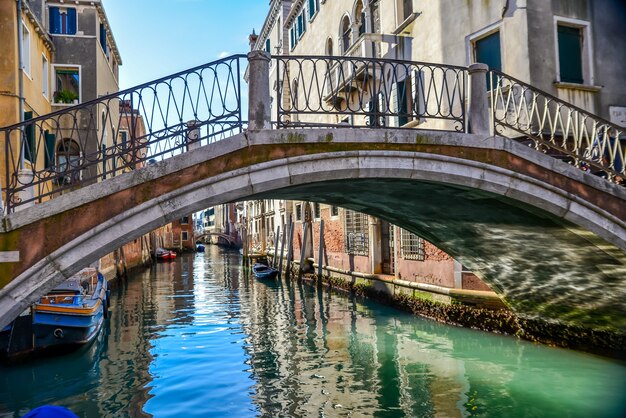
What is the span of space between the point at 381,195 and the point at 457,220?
116cm

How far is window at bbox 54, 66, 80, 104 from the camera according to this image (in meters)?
14.6

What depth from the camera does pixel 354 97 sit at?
13.9 meters

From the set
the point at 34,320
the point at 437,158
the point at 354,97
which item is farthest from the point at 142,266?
the point at 437,158

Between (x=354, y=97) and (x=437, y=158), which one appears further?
(x=354, y=97)

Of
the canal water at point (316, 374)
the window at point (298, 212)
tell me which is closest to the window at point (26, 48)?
the canal water at point (316, 374)

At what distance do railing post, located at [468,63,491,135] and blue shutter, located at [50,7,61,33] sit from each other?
13616 millimetres

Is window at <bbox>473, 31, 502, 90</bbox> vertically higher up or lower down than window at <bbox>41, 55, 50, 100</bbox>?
lower down

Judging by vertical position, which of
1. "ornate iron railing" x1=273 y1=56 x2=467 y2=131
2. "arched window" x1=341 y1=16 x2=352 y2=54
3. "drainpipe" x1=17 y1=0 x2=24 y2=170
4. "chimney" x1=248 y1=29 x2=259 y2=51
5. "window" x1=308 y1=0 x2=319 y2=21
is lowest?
"ornate iron railing" x1=273 y1=56 x2=467 y2=131

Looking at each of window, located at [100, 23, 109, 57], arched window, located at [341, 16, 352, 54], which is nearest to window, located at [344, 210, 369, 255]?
arched window, located at [341, 16, 352, 54]

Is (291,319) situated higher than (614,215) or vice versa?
(614,215)

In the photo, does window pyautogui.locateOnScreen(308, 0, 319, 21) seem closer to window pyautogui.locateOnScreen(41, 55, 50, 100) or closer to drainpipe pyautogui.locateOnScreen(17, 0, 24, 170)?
window pyautogui.locateOnScreen(41, 55, 50, 100)

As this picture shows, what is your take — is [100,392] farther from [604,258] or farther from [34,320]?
[604,258]

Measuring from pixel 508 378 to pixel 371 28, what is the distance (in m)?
8.82

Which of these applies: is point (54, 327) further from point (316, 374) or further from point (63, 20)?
point (63, 20)
